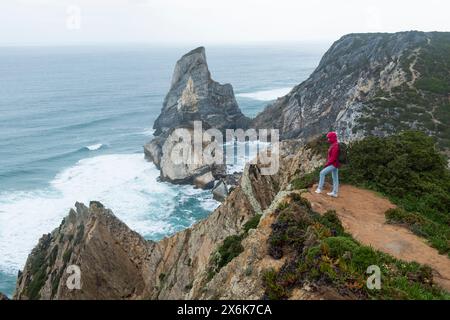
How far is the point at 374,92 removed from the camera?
6338 cm

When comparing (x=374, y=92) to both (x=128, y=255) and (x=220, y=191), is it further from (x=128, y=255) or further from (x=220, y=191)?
(x=128, y=255)

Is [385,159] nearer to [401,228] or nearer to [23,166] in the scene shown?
[401,228]

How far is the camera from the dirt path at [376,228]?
1244cm

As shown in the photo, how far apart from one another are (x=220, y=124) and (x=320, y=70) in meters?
23.3

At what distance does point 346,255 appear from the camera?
10.0 meters

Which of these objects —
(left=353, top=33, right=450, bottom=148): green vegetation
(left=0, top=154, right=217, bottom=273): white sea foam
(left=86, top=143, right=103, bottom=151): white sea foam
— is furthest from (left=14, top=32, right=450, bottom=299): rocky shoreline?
(left=86, top=143, right=103, bottom=151): white sea foam

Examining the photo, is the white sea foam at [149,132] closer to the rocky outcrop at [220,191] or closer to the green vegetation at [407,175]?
the rocky outcrop at [220,191]

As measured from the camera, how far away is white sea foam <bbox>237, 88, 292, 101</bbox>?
438 feet

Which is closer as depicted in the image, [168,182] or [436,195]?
[436,195]

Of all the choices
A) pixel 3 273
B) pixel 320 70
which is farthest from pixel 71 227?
pixel 320 70

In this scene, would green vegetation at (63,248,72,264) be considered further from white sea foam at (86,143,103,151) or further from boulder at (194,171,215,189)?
white sea foam at (86,143,103,151)

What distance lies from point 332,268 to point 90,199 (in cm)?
5352

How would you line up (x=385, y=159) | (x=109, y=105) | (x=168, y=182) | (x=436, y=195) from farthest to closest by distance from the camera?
(x=109, y=105) → (x=168, y=182) → (x=385, y=159) → (x=436, y=195)

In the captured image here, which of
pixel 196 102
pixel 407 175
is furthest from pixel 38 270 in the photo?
pixel 196 102
